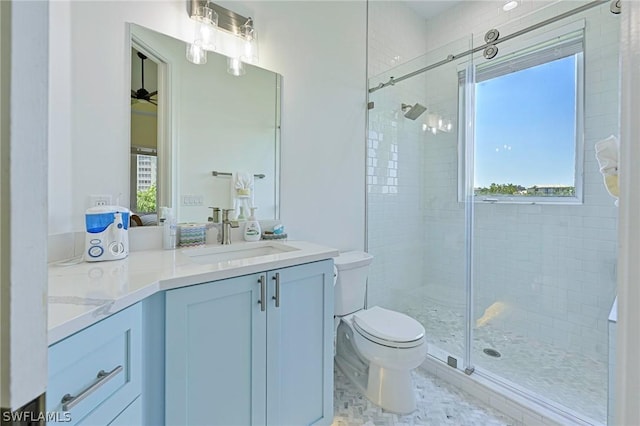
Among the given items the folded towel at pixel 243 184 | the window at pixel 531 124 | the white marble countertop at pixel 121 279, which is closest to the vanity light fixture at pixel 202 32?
the folded towel at pixel 243 184

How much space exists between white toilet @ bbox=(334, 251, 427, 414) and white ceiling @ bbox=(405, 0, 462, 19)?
7.34 ft

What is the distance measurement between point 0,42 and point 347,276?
1733 millimetres

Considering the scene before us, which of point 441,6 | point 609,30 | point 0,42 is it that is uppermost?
point 441,6

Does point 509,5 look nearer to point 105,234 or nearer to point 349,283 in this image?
point 349,283

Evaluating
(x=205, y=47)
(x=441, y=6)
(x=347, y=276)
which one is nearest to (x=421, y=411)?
(x=347, y=276)

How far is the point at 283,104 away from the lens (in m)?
1.86

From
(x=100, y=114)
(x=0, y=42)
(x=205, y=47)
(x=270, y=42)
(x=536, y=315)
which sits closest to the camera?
(x=0, y=42)

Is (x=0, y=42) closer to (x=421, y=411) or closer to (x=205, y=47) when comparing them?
(x=205, y=47)

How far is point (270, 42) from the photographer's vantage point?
→ 179 centimetres

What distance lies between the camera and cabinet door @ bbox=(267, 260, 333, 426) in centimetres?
121

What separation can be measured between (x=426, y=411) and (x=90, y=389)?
1.58m

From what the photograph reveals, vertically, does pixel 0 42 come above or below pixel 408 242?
above

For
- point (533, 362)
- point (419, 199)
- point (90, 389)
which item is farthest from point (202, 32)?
point (533, 362)

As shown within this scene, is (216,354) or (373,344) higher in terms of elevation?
(216,354)
